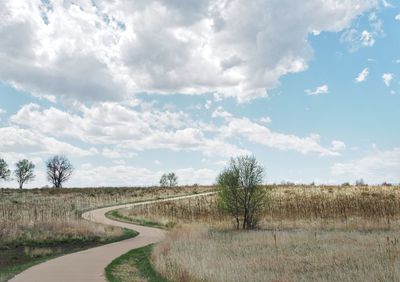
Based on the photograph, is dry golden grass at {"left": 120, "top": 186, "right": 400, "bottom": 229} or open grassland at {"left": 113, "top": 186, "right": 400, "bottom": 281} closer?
open grassland at {"left": 113, "top": 186, "right": 400, "bottom": 281}

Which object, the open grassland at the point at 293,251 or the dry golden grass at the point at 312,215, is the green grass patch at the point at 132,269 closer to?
the open grassland at the point at 293,251

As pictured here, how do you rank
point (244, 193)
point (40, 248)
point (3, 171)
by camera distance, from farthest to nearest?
point (3, 171) → point (244, 193) → point (40, 248)

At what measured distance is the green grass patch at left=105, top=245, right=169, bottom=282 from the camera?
13.6m

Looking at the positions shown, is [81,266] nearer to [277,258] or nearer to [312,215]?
[277,258]

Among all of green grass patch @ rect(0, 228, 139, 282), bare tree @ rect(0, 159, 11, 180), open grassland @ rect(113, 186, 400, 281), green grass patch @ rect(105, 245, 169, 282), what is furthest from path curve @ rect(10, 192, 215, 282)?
bare tree @ rect(0, 159, 11, 180)

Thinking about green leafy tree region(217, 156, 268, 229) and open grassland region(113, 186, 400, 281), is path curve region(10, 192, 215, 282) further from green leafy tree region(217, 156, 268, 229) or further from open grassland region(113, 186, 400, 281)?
green leafy tree region(217, 156, 268, 229)

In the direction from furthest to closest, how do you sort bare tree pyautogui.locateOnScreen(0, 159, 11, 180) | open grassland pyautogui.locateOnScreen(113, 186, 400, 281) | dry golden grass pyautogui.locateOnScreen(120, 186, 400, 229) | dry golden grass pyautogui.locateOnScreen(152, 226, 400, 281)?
bare tree pyautogui.locateOnScreen(0, 159, 11, 180) < dry golden grass pyautogui.locateOnScreen(120, 186, 400, 229) < open grassland pyautogui.locateOnScreen(113, 186, 400, 281) < dry golden grass pyautogui.locateOnScreen(152, 226, 400, 281)

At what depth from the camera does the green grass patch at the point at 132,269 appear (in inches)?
536

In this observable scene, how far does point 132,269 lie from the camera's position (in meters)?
15.3

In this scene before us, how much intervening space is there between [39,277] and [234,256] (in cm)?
688

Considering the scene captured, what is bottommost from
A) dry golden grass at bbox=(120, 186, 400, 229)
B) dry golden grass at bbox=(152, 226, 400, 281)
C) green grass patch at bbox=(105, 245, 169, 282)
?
green grass patch at bbox=(105, 245, 169, 282)

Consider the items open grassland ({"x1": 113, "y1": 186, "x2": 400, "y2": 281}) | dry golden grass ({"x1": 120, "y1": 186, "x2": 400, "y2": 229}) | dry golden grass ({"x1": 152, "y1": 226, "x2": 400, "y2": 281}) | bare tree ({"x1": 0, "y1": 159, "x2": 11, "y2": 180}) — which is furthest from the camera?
bare tree ({"x1": 0, "y1": 159, "x2": 11, "y2": 180})

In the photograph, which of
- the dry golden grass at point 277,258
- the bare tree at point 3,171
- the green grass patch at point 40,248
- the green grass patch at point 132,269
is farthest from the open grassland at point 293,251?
the bare tree at point 3,171

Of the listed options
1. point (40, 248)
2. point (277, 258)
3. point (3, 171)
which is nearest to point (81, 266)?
point (277, 258)
